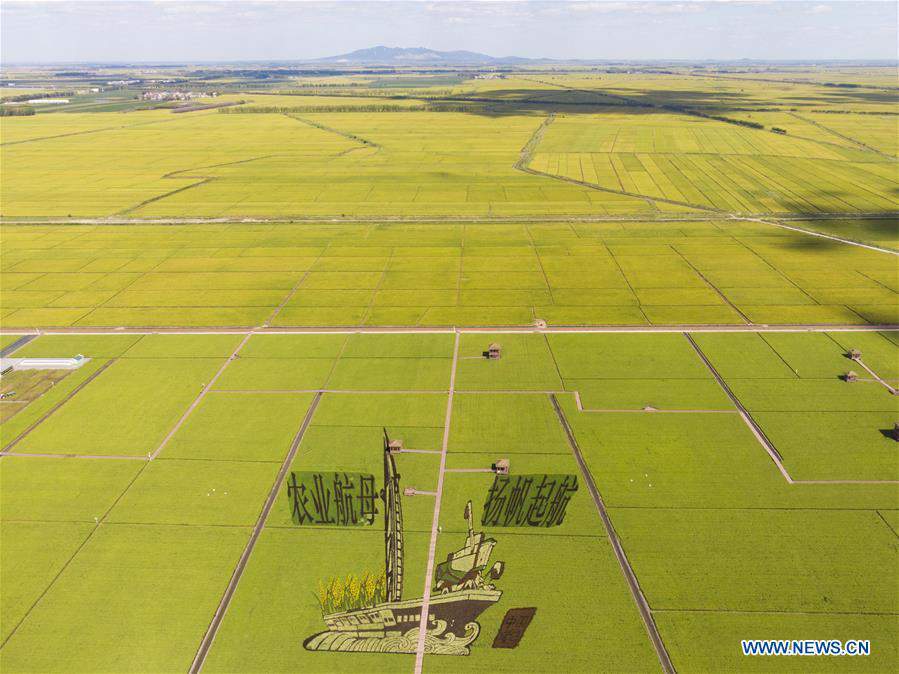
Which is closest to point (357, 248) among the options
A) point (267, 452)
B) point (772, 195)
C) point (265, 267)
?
point (265, 267)

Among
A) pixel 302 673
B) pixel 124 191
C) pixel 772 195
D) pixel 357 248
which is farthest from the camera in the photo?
pixel 124 191

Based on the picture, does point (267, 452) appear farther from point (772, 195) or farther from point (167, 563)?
point (772, 195)

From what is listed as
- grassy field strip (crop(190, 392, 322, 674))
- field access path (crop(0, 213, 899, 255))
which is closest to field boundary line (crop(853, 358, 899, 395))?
field access path (crop(0, 213, 899, 255))

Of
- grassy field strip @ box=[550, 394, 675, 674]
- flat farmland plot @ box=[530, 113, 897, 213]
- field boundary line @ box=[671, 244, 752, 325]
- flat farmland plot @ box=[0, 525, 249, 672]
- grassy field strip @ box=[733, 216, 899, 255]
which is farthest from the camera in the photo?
flat farmland plot @ box=[530, 113, 897, 213]

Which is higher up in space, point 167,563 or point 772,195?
point 772,195

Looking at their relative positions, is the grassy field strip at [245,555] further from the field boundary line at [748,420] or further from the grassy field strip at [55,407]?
the field boundary line at [748,420]

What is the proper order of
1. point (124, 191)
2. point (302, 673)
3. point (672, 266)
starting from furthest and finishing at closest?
point (124, 191)
point (672, 266)
point (302, 673)

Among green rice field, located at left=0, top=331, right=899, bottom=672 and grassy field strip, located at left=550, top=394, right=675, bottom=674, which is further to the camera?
green rice field, located at left=0, top=331, right=899, bottom=672

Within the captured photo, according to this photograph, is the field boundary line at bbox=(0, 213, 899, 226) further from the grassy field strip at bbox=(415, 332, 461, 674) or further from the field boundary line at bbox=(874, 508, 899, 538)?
the field boundary line at bbox=(874, 508, 899, 538)
